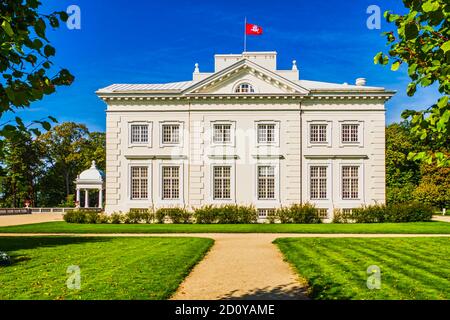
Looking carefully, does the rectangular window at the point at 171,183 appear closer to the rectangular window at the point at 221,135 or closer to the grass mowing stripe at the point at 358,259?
the rectangular window at the point at 221,135

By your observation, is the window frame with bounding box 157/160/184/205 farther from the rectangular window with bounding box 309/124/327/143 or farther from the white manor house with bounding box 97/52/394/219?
the rectangular window with bounding box 309/124/327/143

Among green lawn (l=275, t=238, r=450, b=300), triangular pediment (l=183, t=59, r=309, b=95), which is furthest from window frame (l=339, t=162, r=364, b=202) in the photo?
green lawn (l=275, t=238, r=450, b=300)

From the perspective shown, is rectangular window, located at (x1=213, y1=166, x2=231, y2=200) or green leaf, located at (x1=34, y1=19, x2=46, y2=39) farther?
rectangular window, located at (x1=213, y1=166, x2=231, y2=200)

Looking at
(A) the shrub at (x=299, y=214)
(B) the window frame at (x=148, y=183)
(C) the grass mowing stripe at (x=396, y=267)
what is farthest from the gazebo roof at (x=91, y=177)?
(C) the grass mowing stripe at (x=396, y=267)

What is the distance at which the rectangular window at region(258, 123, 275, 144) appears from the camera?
3325 centimetres

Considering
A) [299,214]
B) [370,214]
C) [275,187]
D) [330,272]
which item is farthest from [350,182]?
[330,272]

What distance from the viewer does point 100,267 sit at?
37.4 ft

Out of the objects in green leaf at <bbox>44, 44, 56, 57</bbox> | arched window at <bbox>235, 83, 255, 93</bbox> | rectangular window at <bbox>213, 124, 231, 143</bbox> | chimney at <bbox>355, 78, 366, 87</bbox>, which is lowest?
green leaf at <bbox>44, 44, 56, 57</bbox>

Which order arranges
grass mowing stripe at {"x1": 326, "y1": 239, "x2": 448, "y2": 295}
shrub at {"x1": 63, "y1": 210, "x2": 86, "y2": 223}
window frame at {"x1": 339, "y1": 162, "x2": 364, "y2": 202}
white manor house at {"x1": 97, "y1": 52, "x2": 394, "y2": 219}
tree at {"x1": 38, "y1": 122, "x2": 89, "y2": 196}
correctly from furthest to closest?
tree at {"x1": 38, "y1": 122, "x2": 89, "y2": 196}
white manor house at {"x1": 97, "y1": 52, "x2": 394, "y2": 219}
window frame at {"x1": 339, "y1": 162, "x2": 364, "y2": 202}
shrub at {"x1": 63, "y1": 210, "x2": 86, "y2": 223}
grass mowing stripe at {"x1": 326, "y1": 239, "x2": 448, "y2": 295}

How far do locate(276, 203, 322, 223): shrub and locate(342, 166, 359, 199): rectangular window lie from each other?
3373 millimetres

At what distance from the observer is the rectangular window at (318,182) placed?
32.9m
